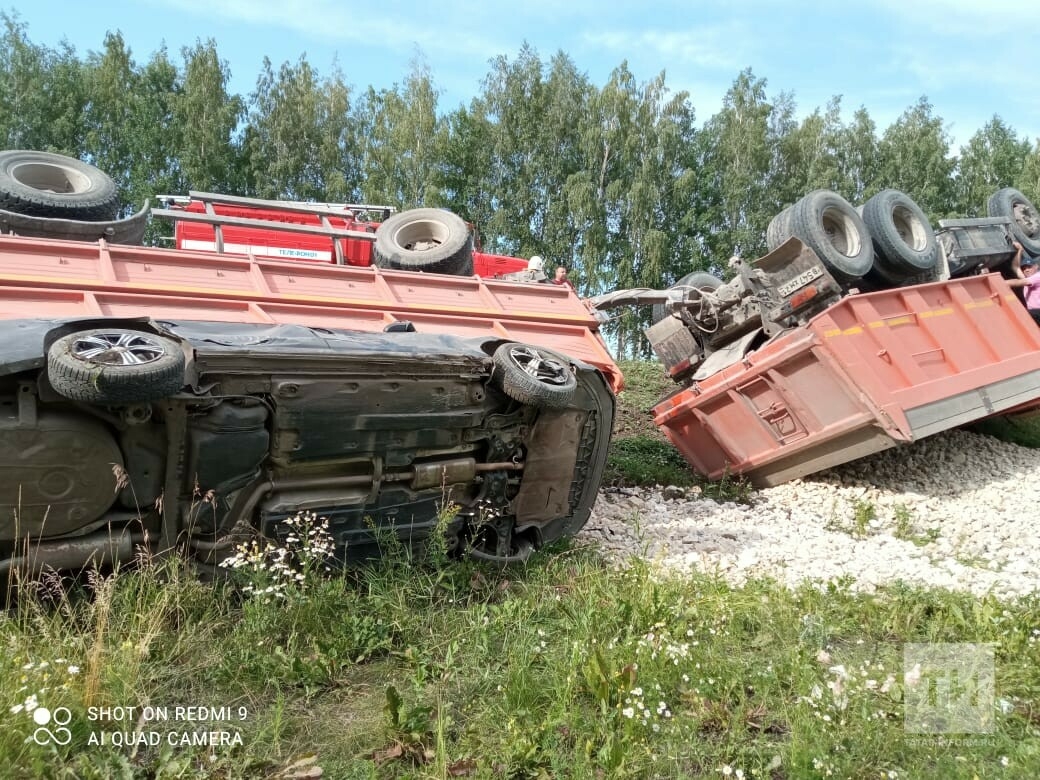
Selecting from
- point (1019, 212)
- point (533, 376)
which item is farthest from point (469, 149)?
point (533, 376)

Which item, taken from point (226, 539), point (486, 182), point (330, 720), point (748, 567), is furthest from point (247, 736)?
point (486, 182)

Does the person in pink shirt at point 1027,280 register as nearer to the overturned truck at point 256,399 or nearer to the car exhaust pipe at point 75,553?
the overturned truck at point 256,399

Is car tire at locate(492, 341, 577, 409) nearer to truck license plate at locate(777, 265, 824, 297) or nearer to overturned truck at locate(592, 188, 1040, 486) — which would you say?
overturned truck at locate(592, 188, 1040, 486)

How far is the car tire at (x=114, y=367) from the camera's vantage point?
2.81 meters

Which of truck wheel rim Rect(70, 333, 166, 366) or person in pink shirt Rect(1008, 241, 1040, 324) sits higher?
truck wheel rim Rect(70, 333, 166, 366)

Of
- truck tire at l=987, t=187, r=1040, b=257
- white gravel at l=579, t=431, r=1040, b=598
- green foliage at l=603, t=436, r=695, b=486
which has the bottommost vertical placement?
green foliage at l=603, t=436, r=695, b=486

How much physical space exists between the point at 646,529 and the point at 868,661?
2.44 metres

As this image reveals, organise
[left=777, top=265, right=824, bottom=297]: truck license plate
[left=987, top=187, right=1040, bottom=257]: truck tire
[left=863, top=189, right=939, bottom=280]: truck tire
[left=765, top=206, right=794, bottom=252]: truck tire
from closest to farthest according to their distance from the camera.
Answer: [left=777, top=265, right=824, bottom=297]: truck license plate
[left=765, top=206, right=794, bottom=252]: truck tire
[left=863, top=189, right=939, bottom=280]: truck tire
[left=987, top=187, right=1040, bottom=257]: truck tire

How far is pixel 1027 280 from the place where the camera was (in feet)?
27.9

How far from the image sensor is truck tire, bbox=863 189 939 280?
758cm

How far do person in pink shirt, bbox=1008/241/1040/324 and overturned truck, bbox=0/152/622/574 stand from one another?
5714mm
